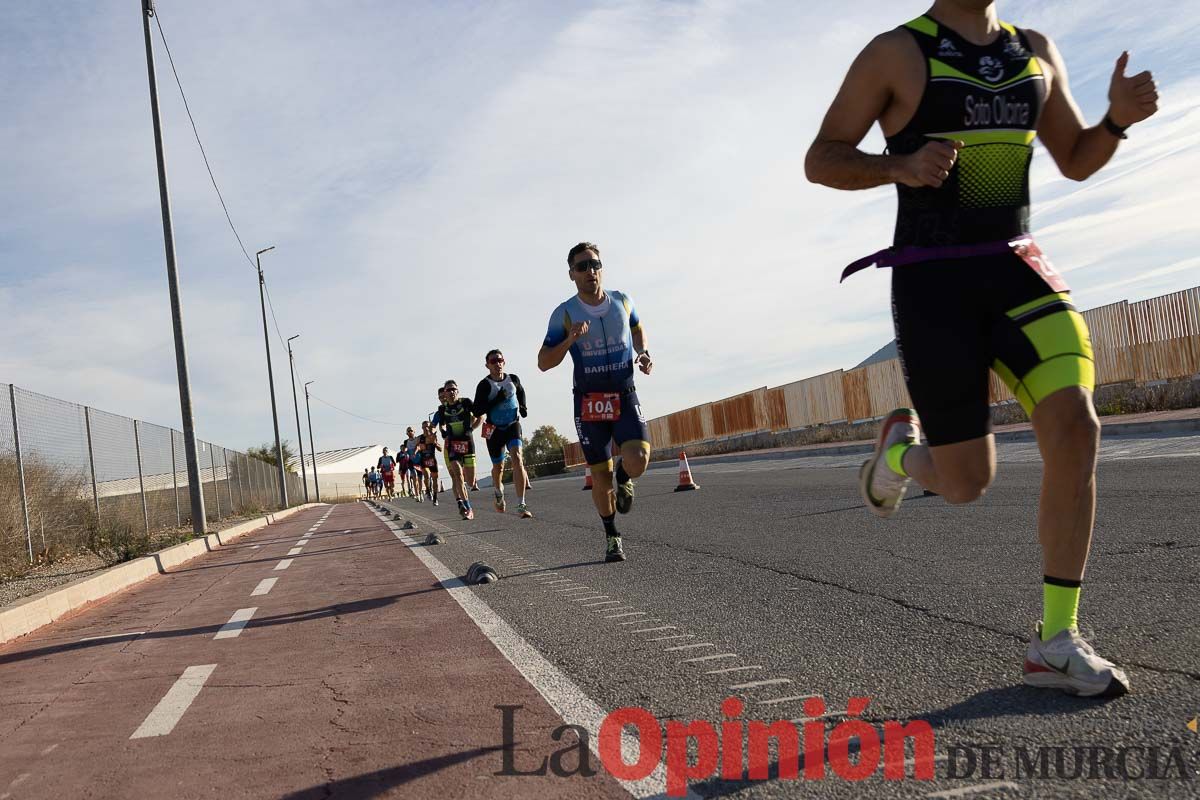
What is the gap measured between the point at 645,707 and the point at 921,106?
6.66 feet

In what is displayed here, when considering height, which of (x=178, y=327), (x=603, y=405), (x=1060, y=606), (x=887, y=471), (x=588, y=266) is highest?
(x=178, y=327)

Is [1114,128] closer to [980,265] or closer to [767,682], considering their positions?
[980,265]

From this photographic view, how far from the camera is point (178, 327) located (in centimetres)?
1820

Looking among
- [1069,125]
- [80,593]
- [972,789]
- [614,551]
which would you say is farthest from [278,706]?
[80,593]

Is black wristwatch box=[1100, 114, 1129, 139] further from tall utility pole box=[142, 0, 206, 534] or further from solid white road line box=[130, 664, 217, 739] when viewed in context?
tall utility pole box=[142, 0, 206, 534]

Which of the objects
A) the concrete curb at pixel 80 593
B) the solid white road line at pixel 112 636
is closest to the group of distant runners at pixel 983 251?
the solid white road line at pixel 112 636

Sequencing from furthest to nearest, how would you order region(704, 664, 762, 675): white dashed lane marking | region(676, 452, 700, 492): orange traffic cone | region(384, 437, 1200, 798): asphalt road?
region(676, 452, 700, 492): orange traffic cone < region(704, 664, 762, 675): white dashed lane marking < region(384, 437, 1200, 798): asphalt road

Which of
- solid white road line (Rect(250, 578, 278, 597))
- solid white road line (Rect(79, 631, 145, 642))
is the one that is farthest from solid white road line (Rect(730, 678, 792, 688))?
solid white road line (Rect(250, 578, 278, 597))

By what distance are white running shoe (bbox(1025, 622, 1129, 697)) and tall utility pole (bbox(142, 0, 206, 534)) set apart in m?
16.3

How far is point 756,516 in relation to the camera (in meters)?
10.0

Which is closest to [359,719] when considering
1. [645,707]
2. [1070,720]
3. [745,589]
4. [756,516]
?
[645,707]

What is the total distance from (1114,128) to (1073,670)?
1652 millimetres

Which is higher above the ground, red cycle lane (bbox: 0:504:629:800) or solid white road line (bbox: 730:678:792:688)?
red cycle lane (bbox: 0:504:629:800)

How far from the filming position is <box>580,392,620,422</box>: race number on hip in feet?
24.8
